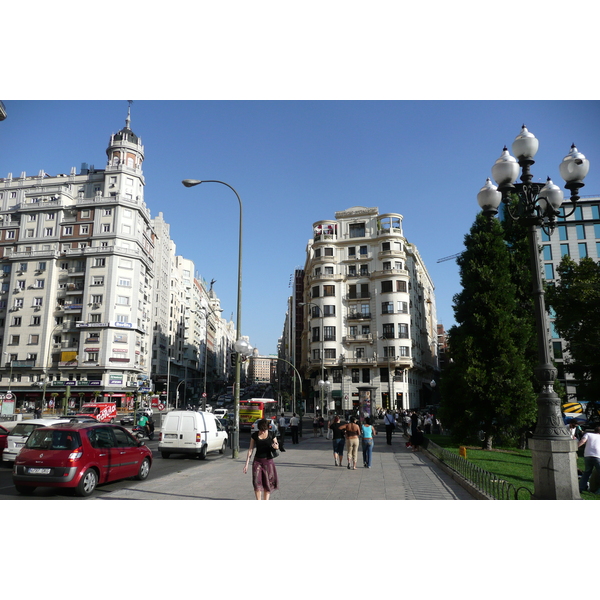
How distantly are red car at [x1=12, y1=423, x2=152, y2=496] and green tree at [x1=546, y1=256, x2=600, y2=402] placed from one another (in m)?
19.5

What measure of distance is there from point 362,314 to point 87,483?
1882 inches

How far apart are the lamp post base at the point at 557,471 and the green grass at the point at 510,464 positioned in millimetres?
2839

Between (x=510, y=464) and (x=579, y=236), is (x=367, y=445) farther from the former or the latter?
(x=579, y=236)

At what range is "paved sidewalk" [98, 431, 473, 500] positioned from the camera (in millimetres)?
9828

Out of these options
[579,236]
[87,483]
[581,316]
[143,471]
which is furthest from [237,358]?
[579,236]

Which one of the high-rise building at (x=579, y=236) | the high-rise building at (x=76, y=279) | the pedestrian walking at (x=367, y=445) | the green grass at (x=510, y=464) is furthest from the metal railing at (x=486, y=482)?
the high-rise building at (x=579, y=236)

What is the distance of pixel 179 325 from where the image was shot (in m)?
95.9

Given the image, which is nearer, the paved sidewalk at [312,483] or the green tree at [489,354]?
the paved sidewalk at [312,483]

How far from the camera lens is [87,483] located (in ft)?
32.5

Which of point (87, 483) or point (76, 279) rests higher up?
point (76, 279)

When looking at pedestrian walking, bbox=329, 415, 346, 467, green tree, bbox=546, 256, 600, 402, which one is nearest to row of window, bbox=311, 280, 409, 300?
green tree, bbox=546, 256, 600, 402

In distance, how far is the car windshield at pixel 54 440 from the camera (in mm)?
9805

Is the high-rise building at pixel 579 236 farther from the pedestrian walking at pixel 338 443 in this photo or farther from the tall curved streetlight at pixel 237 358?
the pedestrian walking at pixel 338 443

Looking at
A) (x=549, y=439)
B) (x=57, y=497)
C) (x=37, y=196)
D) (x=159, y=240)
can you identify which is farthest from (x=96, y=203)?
(x=549, y=439)
